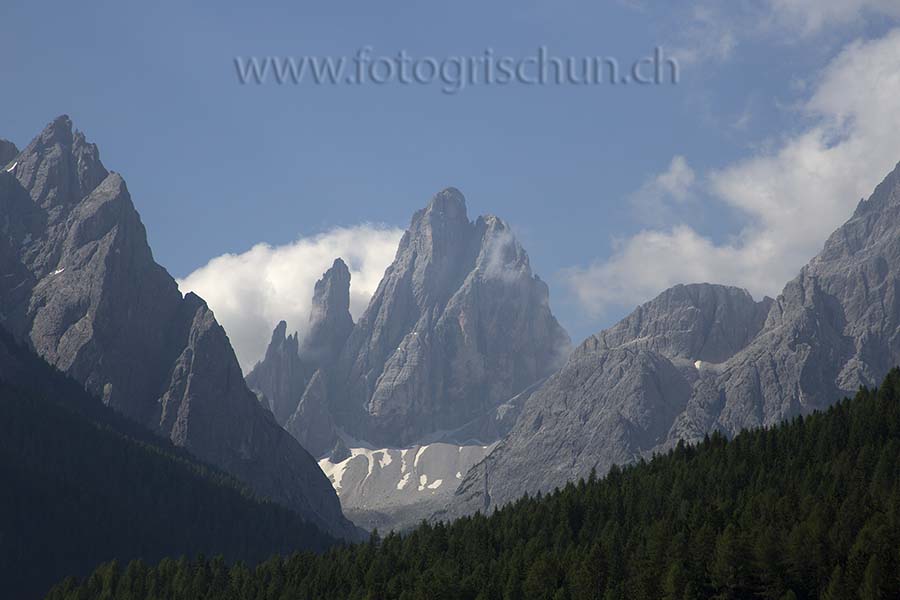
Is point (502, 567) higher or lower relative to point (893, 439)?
lower

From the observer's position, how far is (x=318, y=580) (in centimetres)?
19850

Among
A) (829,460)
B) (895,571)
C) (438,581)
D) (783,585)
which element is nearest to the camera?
(895,571)

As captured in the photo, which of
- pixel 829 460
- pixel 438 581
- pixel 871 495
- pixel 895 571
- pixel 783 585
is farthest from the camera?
pixel 829 460

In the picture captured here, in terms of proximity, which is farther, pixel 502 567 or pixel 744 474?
pixel 744 474

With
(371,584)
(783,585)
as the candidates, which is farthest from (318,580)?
(783,585)

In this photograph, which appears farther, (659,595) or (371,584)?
(371,584)

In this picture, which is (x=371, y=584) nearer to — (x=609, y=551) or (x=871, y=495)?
(x=609, y=551)

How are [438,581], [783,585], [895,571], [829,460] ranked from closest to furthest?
[895,571], [783,585], [438,581], [829,460]

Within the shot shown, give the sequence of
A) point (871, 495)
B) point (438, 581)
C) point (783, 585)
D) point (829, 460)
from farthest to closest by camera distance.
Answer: point (829, 460)
point (438, 581)
point (871, 495)
point (783, 585)

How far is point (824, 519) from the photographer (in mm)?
158375

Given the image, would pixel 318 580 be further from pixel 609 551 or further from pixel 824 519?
pixel 824 519

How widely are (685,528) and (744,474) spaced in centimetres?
3038

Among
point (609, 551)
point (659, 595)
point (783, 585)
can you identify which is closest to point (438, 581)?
point (609, 551)

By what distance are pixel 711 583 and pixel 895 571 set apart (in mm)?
22459
